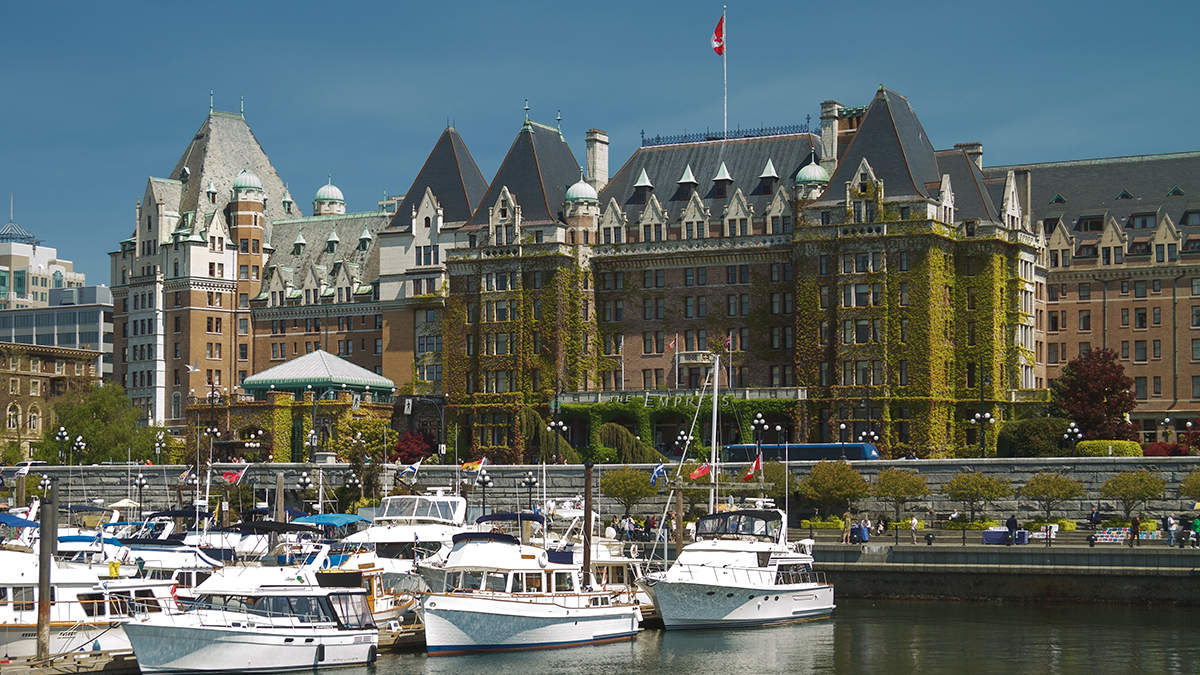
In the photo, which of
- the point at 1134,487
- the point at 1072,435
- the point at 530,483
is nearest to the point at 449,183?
the point at 530,483

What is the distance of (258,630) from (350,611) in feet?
12.8

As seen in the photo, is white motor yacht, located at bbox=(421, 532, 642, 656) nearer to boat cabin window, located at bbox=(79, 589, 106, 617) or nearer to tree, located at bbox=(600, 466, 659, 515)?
boat cabin window, located at bbox=(79, 589, 106, 617)

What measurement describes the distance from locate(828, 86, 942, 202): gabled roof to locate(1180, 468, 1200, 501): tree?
34.5m

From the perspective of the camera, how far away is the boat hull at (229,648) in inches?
2060

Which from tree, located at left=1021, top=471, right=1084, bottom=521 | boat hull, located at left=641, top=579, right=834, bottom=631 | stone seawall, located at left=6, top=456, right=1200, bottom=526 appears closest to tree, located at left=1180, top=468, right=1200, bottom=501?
stone seawall, located at left=6, top=456, right=1200, bottom=526

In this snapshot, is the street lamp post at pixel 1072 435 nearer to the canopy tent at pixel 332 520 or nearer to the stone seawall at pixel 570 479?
the stone seawall at pixel 570 479

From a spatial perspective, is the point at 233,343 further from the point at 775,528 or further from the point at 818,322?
the point at 775,528

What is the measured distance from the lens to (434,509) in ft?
246

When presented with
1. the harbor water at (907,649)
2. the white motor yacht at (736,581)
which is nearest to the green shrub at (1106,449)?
the harbor water at (907,649)

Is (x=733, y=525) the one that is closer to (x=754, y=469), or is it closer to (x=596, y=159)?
(x=754, y=469)

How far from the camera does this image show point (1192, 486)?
7969 centimetres

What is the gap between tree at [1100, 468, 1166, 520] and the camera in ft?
267

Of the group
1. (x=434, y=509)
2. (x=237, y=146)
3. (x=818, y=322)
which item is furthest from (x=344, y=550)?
(x=237, y=146)

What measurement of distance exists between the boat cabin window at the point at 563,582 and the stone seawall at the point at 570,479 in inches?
886
